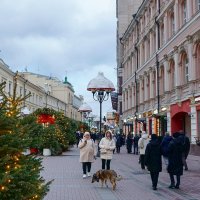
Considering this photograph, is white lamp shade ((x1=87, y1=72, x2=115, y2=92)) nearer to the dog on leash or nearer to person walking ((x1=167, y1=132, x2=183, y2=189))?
person walking ((x1=167, y1=132, x2=183, y2=189))

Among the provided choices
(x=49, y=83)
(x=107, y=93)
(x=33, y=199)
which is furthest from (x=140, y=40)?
(x=49, y=83)

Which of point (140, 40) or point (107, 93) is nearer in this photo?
point (107, 93)

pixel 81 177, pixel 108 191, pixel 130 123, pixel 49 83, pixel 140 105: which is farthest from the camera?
pixel 49 83

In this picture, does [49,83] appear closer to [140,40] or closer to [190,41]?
[140,40]

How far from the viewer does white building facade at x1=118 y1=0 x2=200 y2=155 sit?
26242mm

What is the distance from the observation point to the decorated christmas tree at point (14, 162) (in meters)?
5.10

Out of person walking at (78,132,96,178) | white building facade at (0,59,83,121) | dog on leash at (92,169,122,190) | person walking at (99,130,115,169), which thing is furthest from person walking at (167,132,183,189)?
white building facade at (0,59,83,121)

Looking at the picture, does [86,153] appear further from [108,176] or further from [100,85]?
[100,85]

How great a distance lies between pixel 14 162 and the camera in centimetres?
540

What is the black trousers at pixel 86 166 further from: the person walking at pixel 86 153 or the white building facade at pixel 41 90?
the white building facade at pixel 41 90

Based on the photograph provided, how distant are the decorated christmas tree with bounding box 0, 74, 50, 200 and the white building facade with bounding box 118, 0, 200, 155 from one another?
799 inches

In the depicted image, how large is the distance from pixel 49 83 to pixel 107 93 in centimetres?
7963

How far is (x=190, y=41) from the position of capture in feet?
87.1

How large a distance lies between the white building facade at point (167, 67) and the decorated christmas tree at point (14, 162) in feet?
66.6
